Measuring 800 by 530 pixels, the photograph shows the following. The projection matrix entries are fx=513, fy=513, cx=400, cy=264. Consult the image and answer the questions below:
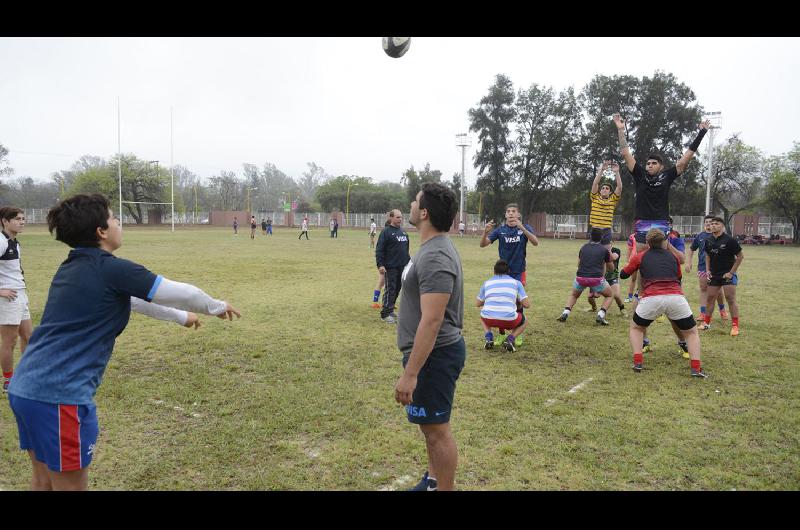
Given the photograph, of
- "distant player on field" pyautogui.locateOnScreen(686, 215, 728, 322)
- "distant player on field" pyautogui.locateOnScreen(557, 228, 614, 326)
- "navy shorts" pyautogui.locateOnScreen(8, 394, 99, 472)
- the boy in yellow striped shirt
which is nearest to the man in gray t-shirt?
"navy shorts" pyautogui.locateOnScreen(8, 394, 99, 472)

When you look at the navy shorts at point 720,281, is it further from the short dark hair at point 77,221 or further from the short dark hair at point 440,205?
the short dark hair at point 77,221

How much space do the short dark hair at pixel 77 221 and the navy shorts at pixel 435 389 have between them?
2.03 metres

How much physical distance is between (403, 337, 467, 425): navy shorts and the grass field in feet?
3.01

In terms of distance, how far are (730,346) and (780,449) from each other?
4.08m

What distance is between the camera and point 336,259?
74.1 ft

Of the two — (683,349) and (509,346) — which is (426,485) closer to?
(509,346)

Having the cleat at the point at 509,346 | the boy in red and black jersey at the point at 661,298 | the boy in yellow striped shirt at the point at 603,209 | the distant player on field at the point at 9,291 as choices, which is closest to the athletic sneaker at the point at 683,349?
the boy in red and black jersey at the point at 661,298

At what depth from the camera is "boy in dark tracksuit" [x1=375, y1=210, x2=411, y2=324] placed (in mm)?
9664

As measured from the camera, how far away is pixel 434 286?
119 inches

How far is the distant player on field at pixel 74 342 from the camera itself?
261 cm

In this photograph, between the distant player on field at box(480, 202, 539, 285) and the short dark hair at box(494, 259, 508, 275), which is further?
the distant player on field at box(480, 202, 539, 285)

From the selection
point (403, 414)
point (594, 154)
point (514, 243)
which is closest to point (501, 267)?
point (514, 243)

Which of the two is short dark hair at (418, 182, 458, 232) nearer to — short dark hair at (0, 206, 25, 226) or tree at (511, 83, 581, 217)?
short dark hair at (0, 206, 25, 226)
